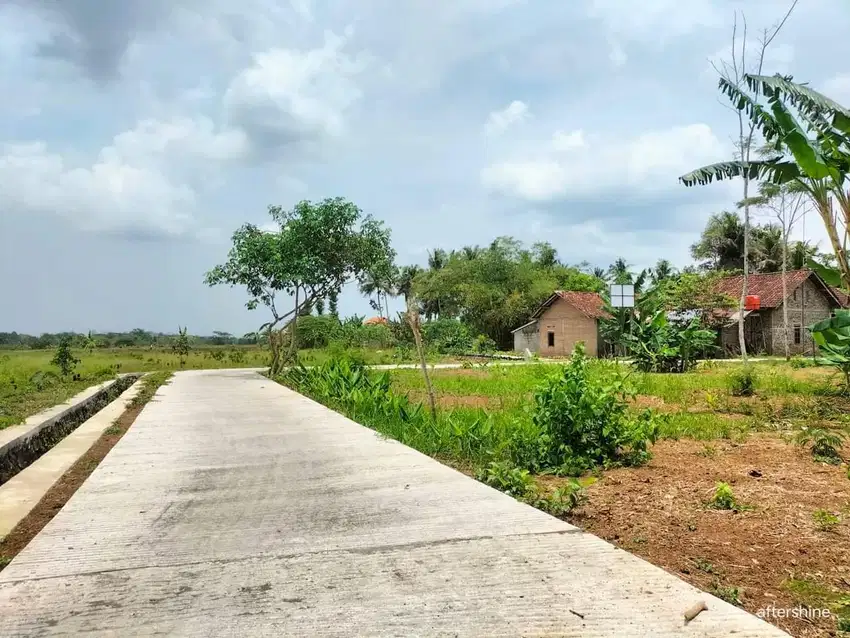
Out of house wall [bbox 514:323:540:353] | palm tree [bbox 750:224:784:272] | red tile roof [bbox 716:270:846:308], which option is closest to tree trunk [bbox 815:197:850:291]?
red tile roof [bbox 716:270:846:308]

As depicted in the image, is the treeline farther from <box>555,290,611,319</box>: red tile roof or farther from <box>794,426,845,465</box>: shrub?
<box>794,426,845,465</box>: shrub

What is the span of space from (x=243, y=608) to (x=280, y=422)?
7.26 m

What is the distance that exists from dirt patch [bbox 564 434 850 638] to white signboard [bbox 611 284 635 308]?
21.0 m

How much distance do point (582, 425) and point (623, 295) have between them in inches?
905

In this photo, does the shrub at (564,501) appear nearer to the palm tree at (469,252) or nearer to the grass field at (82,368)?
the grass field at (82,368)

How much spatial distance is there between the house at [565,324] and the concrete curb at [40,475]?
2903 centimetres

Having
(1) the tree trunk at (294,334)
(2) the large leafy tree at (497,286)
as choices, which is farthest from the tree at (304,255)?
(2) the large leafy tree at (497,286)

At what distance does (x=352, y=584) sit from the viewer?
11.4 feet

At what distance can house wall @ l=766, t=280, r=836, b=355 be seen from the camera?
35625mm

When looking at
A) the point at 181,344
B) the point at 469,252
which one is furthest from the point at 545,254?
the point at 181,344

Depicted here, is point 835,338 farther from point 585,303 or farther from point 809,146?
point 585,303

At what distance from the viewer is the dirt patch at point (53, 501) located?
465cm

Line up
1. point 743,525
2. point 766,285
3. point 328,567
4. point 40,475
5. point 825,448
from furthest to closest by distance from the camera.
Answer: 1. point 766,285
2. point 40,475
3. point 825,448
4. point 743,525
5. point 328,567

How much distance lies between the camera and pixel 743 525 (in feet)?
14.5
